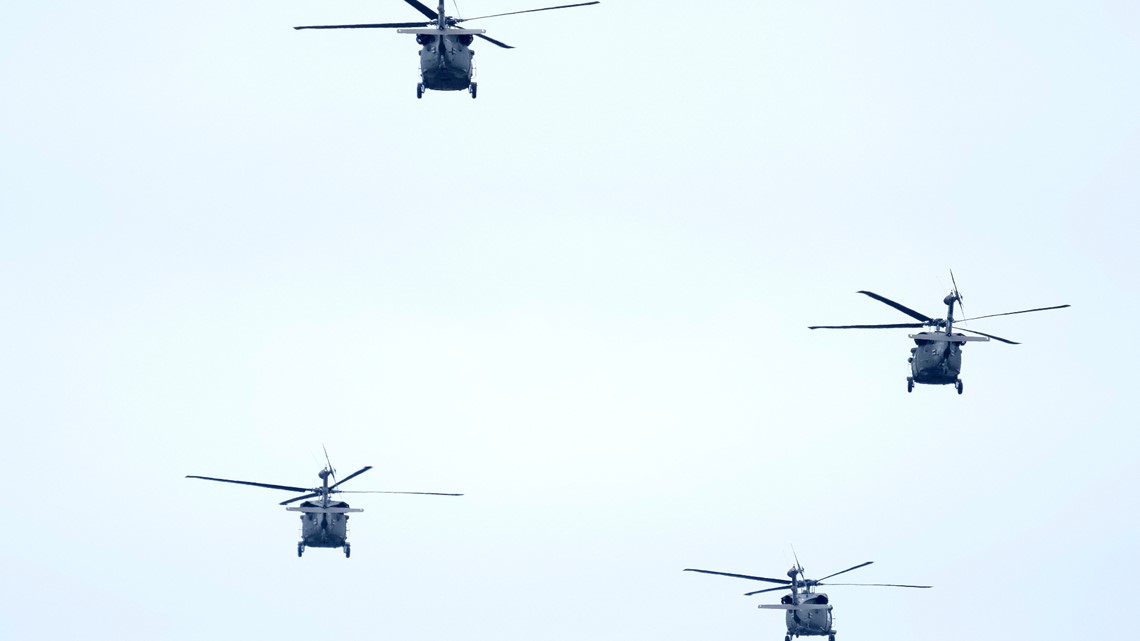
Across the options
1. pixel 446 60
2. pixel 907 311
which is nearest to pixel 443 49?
pixel 446 60

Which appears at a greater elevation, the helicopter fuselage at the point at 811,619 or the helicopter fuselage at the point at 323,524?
the helicopter fuselage at the point at 323,524

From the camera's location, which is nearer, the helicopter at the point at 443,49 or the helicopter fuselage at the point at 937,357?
the helicopter at the point at 443,49

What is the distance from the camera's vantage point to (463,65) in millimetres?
112500

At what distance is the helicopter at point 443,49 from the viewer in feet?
359

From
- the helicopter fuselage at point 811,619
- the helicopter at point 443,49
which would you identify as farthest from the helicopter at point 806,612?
the helicopter at point 443,49

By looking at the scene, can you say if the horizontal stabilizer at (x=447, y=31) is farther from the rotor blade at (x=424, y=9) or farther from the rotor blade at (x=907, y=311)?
the rotor blade at (x=907, y=311)

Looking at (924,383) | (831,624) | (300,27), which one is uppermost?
(300,27)

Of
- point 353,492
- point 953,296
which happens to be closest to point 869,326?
point 953,296

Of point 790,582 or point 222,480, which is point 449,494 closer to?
point 222,480

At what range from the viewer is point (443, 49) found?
11175cm

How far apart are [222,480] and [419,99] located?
23.0 meters

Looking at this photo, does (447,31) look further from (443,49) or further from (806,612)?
(806,612)

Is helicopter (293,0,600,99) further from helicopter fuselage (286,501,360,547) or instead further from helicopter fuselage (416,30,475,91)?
helicopter fuselage (286,501,360,547)

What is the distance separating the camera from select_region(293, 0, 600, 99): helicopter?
109m
